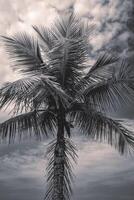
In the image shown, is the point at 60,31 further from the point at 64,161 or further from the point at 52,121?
the point at 64,161

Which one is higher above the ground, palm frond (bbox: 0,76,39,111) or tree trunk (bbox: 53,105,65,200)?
palm frond (bbox: 0,76,39,111)

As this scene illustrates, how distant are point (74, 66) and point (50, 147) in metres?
3.10

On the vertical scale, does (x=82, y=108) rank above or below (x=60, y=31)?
below

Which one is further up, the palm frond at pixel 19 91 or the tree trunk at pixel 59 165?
the palm frond at pixel 19 91

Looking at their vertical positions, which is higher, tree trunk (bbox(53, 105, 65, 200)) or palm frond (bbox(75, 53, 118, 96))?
palm frond (bbox(75, 53, 118, 96))

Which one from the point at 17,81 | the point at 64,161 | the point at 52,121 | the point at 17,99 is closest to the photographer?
the point at 17,81

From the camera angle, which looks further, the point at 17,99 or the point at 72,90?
the point at 72,90

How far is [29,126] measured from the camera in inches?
669

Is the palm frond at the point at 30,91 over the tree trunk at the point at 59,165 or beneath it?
over

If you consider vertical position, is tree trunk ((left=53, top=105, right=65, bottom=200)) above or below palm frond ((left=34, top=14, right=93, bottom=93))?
below

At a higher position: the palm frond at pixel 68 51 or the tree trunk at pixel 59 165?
the palm frond at pixel 68 51

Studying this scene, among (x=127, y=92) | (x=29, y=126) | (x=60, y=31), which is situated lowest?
(x=29, y=126)

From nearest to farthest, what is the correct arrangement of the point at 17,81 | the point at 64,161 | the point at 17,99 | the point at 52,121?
the point at 17,81 < the point at 17,99 < the point at 64,161 < the point at 52,121

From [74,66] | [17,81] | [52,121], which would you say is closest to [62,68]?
[74,66]
